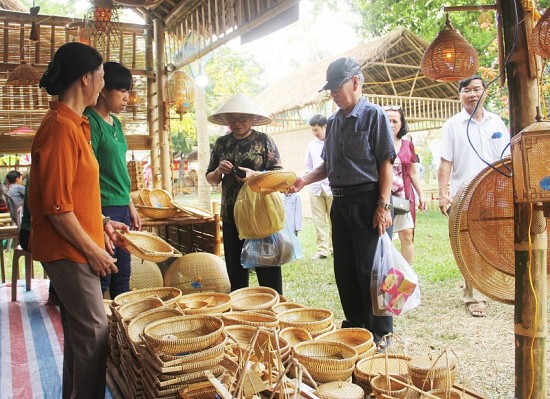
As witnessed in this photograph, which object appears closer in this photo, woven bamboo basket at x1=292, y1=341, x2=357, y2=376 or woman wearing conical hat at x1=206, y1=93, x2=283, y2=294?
woven bamboo basket at x1=292, y1=341, x2=357, y2=376

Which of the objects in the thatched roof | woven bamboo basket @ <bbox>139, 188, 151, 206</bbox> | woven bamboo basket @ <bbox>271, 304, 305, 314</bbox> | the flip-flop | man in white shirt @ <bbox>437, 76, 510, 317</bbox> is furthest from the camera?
the thatched roof

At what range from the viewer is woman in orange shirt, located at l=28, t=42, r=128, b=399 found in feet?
5.97

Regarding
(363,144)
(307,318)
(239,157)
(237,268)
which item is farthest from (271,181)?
(307,318)

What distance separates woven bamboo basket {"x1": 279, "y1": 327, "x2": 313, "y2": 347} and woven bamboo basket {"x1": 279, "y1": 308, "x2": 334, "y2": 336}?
0.12 ft

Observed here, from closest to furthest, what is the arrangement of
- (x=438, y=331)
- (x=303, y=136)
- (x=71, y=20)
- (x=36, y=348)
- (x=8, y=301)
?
1. (x=36, y=348)
2. (x=438, y=331)
3. (x=8, y=301)
4. (x=71, y=20)
5. (x=303, y=136)

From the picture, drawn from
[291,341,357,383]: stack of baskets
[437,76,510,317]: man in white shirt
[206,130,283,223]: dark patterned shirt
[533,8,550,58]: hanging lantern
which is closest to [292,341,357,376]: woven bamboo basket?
[291,341,357,383]: stack of baskets

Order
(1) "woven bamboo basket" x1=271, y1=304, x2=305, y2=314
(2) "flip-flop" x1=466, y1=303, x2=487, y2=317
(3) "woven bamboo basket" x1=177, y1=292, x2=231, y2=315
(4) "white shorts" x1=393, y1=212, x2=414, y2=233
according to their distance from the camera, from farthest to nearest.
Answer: (4) "white shorts" x1=393, y1=212, x2=414, y2=233 → (2) "flip-flop" x1=466, y1=303, x2=487, y2=317 → (1) "woven bamboo basket" x1=271, y1=304, x2=305, y2=314 → (3) "woven bamboo basket" x1=177, y1=292, x2=231, y2=315

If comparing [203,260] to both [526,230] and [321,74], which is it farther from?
[321,74]

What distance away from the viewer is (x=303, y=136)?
38.2 feet

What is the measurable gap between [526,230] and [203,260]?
9.27 feet

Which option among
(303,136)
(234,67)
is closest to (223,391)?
(303,136)

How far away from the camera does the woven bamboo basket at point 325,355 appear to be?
1.98 metres

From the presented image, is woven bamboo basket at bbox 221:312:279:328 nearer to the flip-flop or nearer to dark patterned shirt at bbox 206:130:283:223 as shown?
dark patterned shirt at bbox 206:130:283:223

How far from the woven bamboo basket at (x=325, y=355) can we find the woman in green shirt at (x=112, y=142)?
51.9 inches
